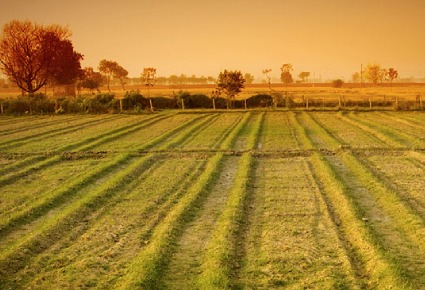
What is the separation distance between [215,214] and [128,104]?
36284 mm

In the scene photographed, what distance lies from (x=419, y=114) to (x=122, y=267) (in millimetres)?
35172

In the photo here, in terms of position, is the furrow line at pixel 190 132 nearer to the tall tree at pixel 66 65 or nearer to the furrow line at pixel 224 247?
the furrow line at pixel 224 247

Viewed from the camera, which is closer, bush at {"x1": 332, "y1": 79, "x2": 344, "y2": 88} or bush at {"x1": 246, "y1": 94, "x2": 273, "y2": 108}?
bush at {"x1": 246, "y1": 94, "x2": 273, "y2": 108}

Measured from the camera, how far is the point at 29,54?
61625 mm

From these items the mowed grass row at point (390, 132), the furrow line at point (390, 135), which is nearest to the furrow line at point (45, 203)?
the mowed grass row at point (390, 132)

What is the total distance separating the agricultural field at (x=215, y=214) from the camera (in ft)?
26.6

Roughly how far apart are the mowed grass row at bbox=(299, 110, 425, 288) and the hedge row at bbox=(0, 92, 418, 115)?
29.1 meters

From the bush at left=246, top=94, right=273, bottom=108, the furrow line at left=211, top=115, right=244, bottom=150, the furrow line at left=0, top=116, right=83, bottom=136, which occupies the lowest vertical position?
the furrow line at left=211, top=115, right=244, bottom=150

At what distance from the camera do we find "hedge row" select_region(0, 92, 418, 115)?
148 feet

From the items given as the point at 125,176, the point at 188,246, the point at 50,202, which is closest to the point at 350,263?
the point at 188,246

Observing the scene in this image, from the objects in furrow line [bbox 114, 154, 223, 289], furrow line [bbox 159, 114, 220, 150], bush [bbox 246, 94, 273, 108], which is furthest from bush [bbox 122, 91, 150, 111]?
furrow line [bbox 114, 154, 223, 289]

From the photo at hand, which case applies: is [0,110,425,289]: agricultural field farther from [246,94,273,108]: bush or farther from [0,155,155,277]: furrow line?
[246,94,273,108]: bush

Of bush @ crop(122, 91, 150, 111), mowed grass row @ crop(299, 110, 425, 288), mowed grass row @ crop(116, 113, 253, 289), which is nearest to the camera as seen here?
mowed grass row @ crop(116, 113, 253, 289)

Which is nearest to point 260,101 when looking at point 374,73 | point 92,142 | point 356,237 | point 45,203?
point 92,142
